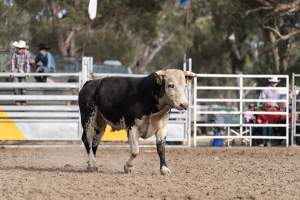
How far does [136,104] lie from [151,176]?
109cm

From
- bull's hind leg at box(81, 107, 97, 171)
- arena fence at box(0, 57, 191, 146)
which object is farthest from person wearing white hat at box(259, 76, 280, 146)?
bull's hind leg at box(81, 107, 97, 171)

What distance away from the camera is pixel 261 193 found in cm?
873

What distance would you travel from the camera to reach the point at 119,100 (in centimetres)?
1135

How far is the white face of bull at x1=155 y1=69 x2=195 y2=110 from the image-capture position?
10.5 meters

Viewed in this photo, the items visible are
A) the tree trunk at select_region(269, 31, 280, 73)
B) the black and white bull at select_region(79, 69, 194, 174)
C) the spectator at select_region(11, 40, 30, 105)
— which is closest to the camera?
the black and white bull at select_region(79, 69, 194, 174)

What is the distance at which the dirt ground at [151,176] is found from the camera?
28.4 feet

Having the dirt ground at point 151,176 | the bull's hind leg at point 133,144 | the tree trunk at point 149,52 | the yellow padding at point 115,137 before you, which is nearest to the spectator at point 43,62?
the yellow padding at point 115,137

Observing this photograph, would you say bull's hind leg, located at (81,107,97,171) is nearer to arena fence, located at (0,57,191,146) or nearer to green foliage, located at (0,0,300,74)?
arena fence, located at (0,57,191,146)

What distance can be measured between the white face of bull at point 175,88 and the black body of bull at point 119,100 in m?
0.12

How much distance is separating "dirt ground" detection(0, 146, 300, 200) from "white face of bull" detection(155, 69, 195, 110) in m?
0.98

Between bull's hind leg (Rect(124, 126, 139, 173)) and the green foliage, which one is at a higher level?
the green foliage

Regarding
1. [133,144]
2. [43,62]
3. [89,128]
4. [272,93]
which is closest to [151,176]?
[133,144]

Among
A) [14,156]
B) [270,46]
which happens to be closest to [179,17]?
[270,46]

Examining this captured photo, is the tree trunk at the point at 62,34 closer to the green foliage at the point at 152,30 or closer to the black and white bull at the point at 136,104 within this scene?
the green foliage at the point at 152,30
